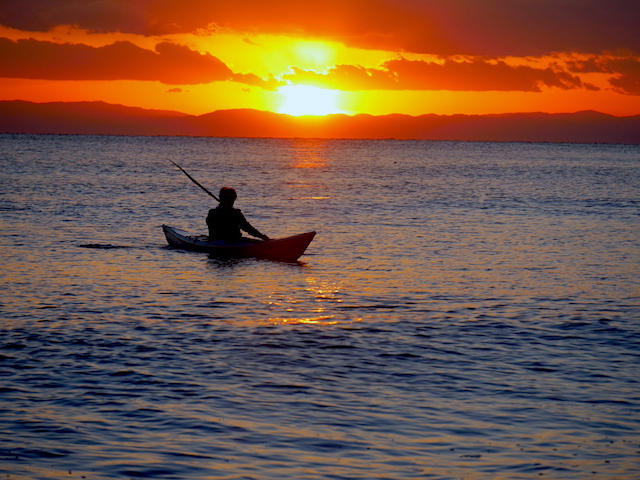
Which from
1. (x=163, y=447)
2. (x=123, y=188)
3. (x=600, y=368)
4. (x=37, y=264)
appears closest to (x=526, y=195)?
(x=123, y=188)

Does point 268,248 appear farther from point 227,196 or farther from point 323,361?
point 323,361

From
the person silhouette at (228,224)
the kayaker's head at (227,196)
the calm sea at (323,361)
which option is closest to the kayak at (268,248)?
the person silhouette at (228,224)

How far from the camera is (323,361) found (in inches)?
500

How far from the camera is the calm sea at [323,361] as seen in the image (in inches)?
343

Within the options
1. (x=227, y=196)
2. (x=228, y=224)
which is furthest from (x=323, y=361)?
(x=228, y=224)

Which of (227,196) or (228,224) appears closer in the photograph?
(227,196)

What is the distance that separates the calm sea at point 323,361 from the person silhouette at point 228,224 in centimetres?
88

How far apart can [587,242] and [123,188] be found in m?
40.2

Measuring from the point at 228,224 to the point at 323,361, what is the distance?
12.1m

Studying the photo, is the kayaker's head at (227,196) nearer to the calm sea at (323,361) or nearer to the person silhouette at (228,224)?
the person silhouette at (228,224)

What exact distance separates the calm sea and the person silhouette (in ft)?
2.90

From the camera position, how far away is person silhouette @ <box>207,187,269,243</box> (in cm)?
2395

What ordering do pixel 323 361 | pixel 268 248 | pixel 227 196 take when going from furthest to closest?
1. pixel 268 248
2. pixel 227 196
3. pixel 323 361

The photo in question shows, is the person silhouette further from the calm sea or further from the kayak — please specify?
the calm sea
